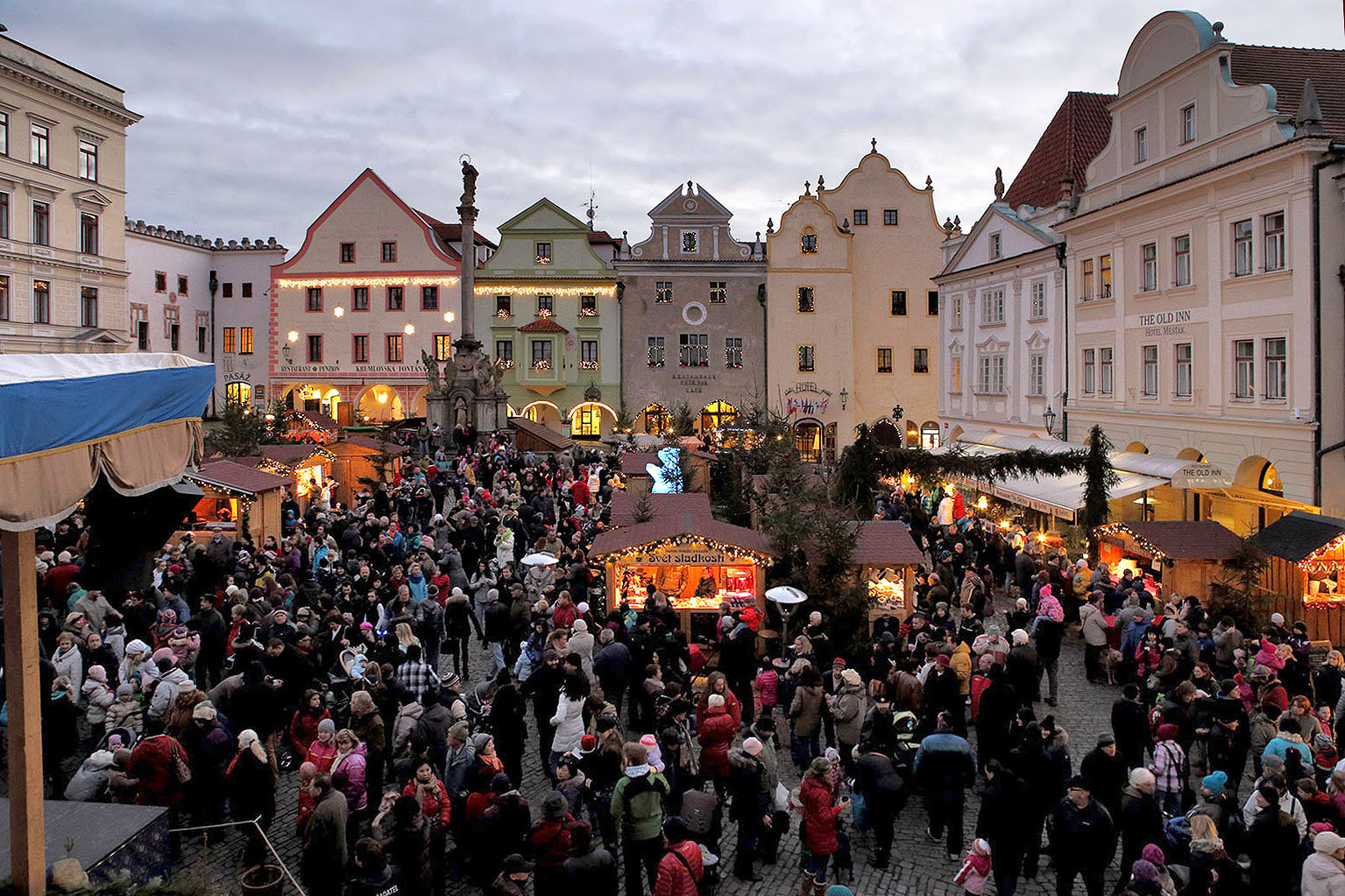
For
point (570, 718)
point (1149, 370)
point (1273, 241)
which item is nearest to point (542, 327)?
point (1149, 370)

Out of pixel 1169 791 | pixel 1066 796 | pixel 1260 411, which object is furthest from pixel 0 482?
pixel 1260 411

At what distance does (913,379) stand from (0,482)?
45.2 meters

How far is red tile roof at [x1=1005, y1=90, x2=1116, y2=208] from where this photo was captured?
33.2 metres

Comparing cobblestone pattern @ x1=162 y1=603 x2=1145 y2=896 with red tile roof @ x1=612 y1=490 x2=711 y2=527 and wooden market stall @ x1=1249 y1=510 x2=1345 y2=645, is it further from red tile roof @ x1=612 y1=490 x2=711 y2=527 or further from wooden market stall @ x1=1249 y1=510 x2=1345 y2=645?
wooden market stall @ x1=1249 y1=510 x2=1345 y2=645

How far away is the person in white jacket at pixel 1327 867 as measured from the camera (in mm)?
6719

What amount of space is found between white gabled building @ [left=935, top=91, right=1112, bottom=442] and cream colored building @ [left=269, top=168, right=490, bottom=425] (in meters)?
23.8

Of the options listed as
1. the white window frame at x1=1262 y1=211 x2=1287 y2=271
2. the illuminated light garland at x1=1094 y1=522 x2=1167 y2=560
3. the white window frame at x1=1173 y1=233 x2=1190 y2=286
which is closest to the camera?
the illuminated light garland at x1=1094 y1=522 x2=1167 y2=560

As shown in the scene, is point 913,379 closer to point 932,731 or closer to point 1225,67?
point 1225,67

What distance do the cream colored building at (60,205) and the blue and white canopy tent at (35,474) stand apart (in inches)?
1307

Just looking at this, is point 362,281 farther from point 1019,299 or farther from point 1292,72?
point 1292,72

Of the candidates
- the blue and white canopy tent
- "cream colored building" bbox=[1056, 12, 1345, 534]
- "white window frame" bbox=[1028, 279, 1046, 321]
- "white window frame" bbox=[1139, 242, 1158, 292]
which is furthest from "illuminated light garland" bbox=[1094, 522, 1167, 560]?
the blue and white canopy tent

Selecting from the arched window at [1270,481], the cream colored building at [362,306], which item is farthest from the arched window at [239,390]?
the arched window at [1270,481]

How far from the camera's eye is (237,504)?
786 inches

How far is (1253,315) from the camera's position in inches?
862
